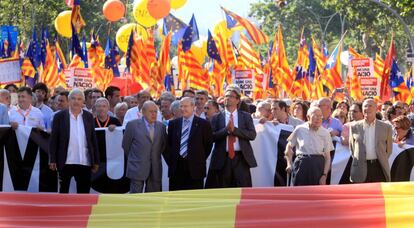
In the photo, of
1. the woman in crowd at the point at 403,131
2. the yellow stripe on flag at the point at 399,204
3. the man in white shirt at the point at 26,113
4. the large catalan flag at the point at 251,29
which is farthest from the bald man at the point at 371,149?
the large catalan flag at the point at 251,29

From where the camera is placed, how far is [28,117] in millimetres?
12836

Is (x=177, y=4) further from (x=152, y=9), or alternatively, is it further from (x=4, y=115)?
(x=4, y=115)

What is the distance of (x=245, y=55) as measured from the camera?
2941 centimetres

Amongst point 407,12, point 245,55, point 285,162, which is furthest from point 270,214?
point 407,12

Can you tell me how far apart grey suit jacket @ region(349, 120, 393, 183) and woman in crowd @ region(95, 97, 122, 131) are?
10.1 ft

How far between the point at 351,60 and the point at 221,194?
67.6 ft

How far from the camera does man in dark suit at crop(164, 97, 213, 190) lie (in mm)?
11672

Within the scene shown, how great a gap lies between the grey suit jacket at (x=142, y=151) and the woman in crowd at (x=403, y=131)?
2967mm

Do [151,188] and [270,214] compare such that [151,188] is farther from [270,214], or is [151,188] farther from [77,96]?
[270,214]

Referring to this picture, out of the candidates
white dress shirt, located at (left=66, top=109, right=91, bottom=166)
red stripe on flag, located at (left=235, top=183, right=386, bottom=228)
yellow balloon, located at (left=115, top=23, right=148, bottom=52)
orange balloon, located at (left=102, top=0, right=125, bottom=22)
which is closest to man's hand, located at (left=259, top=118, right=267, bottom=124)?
white dress shirt, located at (left=66, top=109, right=91, bottom=166)

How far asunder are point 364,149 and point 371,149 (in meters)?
0.08

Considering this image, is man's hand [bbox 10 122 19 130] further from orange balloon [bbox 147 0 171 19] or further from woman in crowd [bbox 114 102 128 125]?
orange balloon [bbox 147 0 171 19]

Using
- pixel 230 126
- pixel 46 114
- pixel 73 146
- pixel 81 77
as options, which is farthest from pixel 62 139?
pixel 81 77

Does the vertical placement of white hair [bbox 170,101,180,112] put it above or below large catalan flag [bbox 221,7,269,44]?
below
